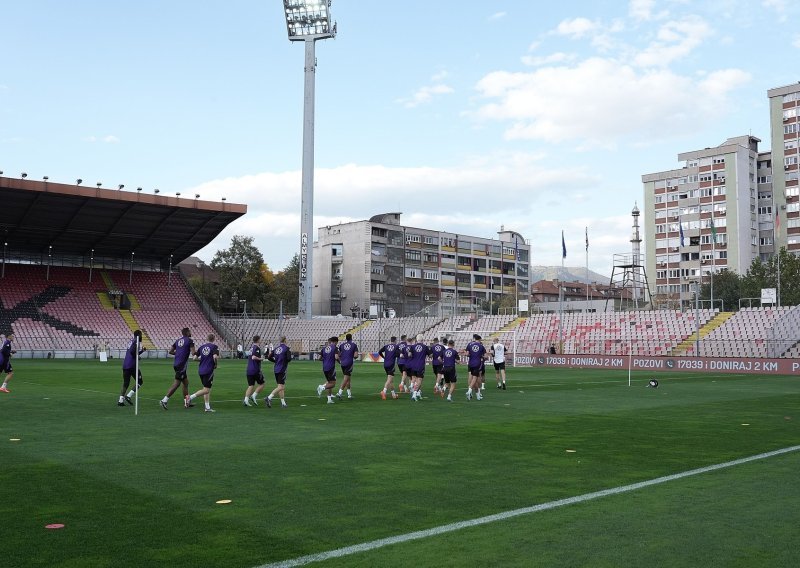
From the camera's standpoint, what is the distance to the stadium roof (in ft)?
174

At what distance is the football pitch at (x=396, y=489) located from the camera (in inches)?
243

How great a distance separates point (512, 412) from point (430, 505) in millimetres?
10792

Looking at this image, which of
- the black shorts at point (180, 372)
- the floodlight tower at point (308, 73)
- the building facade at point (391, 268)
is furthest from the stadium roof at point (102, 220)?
the black shorts at point (180, 372)

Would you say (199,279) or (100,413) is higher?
(199,279)

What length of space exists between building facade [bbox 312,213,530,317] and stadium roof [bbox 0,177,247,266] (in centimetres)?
3121

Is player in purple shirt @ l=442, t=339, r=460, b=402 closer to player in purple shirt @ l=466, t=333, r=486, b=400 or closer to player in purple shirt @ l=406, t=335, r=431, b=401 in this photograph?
player in purple shirt @ l=466, t=333, r=486, b=400

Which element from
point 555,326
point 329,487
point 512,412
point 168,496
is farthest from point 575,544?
point 555,326

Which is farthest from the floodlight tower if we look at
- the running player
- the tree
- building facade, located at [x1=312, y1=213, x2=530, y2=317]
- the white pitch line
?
the white pitch line

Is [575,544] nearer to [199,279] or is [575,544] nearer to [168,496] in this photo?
[168,496]

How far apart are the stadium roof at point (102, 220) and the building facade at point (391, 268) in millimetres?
31213

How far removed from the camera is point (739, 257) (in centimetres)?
9956

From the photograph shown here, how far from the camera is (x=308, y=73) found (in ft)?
227

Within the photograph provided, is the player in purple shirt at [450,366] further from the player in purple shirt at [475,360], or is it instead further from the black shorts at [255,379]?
the black shorts at [255,379]

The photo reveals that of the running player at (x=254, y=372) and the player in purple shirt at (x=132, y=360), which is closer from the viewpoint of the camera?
the player in purple shirt at (x=132, y=360)
